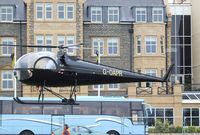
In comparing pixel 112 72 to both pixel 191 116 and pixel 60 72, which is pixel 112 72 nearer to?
pixel 60 72

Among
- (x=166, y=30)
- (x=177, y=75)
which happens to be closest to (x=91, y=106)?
(x=166, y=30)

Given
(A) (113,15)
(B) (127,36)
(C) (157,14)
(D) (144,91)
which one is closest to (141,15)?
(C) (157,14)

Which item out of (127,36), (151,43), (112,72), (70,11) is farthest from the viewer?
(127,36)

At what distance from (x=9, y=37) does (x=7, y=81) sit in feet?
13.5

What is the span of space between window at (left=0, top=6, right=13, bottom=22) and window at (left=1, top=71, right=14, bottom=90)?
4.96 m

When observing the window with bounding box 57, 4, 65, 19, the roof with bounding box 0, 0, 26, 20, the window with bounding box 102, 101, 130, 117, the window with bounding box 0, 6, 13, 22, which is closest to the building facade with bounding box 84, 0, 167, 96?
the window with bounding box 57, 4, 65, 19

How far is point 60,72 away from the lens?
21109 mm

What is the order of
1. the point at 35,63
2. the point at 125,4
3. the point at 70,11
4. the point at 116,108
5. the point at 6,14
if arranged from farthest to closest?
1. the point at 125,4
2. the point at 6,14
3. the point at 70,11
4. the point at 116,108
5. the point at 35,63

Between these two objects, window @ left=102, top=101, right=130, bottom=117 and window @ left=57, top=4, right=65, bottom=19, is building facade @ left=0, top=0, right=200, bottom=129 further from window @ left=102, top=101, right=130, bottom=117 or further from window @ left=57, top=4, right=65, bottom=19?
window @ left=102, top=101, right=130, bottom=117

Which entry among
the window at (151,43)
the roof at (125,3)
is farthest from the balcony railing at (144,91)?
the roof at (125,3)

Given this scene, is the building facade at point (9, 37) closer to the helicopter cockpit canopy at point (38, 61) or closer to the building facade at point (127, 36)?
the building facade at point (127, 36)

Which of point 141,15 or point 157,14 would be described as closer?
point 157,14

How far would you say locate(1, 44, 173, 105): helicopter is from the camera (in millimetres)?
20906

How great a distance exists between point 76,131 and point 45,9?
24.4 m
